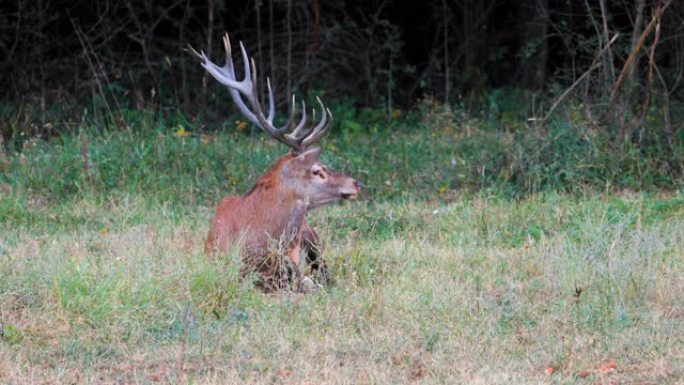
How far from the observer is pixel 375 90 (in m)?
15.5

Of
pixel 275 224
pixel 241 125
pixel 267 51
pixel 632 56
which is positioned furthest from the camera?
pixel 267 51

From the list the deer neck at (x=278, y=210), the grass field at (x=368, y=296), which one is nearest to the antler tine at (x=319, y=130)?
the deer neck at (x=278, y=210)

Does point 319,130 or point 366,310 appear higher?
point 319,130

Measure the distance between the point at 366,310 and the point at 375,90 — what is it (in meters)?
8.79

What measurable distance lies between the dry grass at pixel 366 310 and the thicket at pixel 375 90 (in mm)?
1943

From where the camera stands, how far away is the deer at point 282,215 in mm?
7895

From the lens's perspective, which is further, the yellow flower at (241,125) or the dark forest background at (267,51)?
the dark forest background at (267,51)

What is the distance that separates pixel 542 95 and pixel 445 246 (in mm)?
5488

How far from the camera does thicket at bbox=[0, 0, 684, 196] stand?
36.0 ft

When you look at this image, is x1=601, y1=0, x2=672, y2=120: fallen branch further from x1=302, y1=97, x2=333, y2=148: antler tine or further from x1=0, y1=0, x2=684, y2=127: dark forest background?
x1=302, y1=97, x2=333, y2=148: antler tine

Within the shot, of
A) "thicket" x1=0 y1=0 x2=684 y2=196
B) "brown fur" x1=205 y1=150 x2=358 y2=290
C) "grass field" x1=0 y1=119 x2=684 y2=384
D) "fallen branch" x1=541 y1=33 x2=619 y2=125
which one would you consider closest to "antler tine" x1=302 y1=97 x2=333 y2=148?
"brown fur" x1=205 y1=150 x2=358 y2=290

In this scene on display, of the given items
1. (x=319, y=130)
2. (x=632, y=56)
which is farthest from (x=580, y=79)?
(x=319, y=130)

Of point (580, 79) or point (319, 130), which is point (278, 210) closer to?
point (319, 130)

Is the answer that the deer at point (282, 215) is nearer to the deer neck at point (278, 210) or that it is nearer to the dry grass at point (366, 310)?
the deer neck at point (278, 210)
